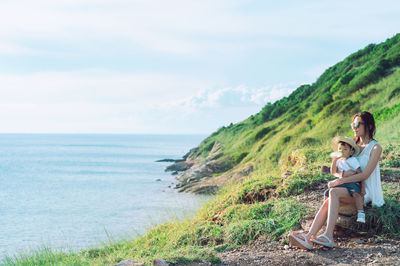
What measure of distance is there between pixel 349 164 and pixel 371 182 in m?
0.45

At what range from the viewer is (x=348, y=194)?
18.9 feet

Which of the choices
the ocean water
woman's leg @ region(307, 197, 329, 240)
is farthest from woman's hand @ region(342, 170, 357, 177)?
the ocean water

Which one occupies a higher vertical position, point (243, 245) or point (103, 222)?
point (243, 245)

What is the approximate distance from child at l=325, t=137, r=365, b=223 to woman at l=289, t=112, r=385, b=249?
2.7 inches

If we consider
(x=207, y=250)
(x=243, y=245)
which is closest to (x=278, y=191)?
(x=243, y=245)

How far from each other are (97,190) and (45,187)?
24.9 feet

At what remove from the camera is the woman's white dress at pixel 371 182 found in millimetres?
5891

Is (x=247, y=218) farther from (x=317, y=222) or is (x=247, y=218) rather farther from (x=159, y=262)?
(x=159, y=262)

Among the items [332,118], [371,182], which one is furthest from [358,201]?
[332,118]

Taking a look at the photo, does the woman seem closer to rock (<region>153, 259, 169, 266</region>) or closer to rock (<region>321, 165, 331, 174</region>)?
rock (<region>153, 259, 169, 266</region>)

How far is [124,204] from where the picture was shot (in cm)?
2636

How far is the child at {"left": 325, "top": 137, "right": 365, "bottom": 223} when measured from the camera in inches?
226

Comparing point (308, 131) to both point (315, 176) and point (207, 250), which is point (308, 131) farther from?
point (207, 250)

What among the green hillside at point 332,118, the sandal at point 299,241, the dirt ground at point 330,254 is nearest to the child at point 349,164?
the dirt ground at point 330,254
